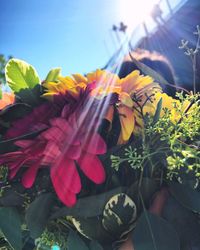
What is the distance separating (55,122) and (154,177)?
A: 0.47ft

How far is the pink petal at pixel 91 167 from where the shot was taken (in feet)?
1.33

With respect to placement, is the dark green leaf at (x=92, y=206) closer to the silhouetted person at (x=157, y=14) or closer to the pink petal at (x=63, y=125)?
the pink petal at (x=63, y=125)

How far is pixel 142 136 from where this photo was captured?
0.44 m

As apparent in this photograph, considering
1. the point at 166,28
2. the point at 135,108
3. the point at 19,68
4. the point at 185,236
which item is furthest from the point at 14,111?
the point at 166,28

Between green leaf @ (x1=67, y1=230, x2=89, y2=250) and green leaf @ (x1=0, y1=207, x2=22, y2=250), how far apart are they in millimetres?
66

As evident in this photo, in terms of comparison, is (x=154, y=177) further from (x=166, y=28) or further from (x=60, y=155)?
(x=166, y=28)

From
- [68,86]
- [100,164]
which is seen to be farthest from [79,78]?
[100,164]

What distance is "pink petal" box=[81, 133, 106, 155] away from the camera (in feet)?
1.33

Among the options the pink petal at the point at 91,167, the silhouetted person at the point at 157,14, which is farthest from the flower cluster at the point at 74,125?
the silhouetted person at the point at 157,14

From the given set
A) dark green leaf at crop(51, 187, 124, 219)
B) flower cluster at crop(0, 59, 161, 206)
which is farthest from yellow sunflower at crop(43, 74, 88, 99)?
dark green leaf at crop(51, 187, 124, 219)

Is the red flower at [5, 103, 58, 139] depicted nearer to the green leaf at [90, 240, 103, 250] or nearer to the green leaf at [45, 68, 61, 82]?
the green leaf at [45, 68, 61, 82]

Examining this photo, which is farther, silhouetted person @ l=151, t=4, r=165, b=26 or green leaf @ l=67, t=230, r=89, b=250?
silhouetted person @ l=151, t=4, r=165, b=26

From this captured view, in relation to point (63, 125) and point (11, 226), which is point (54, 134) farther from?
point (11, 226)

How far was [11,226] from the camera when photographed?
0.48 meters
